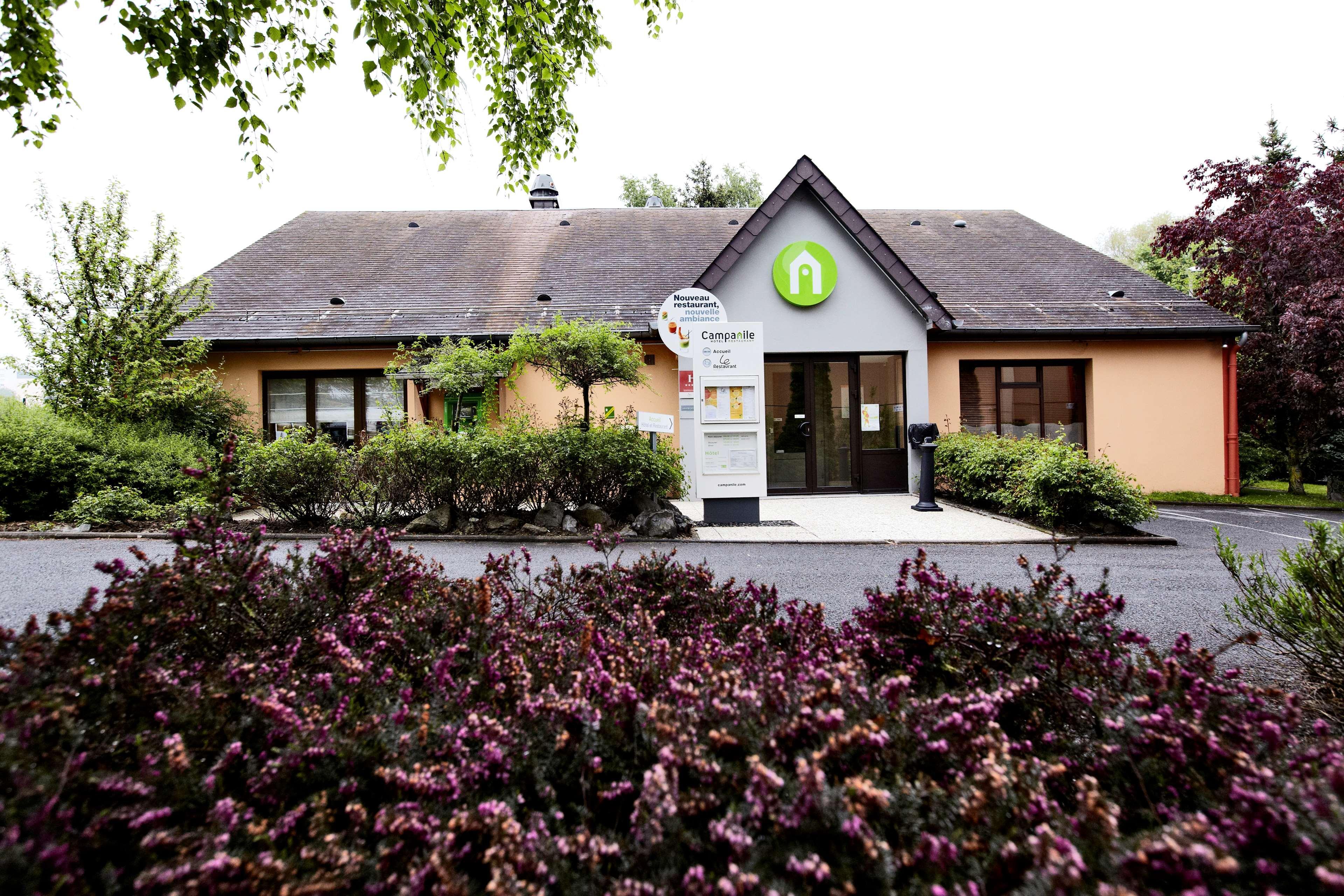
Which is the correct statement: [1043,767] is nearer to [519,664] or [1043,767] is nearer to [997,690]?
[997,690]

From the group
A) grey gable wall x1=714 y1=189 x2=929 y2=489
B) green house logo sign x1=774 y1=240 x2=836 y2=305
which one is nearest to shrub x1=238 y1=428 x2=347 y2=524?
Answer: grey gable wall x1=714 y1=189 x2=929 y2=489

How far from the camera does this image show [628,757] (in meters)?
1.76

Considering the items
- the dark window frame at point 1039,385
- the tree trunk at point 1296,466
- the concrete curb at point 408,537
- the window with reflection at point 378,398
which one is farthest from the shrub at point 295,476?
the tree trunk at point 1296,466

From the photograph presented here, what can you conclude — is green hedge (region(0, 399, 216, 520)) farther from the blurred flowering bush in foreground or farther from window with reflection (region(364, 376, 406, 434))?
the blurred flowering bush in foreground

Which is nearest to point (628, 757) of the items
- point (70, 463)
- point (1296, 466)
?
Result: point (70, 463)

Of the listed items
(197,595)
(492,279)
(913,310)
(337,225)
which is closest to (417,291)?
(492,279)

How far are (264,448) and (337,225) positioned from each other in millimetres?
12201

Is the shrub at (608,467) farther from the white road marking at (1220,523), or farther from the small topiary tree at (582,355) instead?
the white road marking at (1220,523)

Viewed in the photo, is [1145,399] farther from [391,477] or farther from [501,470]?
[391,477]

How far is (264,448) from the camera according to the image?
28.0 feet

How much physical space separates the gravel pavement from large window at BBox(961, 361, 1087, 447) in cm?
456

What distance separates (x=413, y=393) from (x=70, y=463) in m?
5.24

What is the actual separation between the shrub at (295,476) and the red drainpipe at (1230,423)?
659 inches

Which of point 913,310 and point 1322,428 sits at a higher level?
point 913,310
